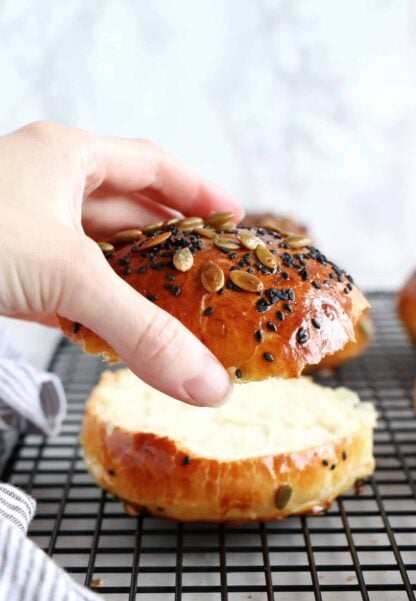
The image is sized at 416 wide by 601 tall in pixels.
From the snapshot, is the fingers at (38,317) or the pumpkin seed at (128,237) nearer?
the pumpkin seed at (128,237)

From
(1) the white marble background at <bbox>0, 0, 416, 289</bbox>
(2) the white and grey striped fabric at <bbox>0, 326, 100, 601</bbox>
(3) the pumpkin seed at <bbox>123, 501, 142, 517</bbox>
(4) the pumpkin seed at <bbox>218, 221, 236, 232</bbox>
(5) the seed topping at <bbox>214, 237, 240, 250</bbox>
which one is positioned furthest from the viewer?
(1) the white marble background at <bbox>0, 0, 416, 289</bbox>

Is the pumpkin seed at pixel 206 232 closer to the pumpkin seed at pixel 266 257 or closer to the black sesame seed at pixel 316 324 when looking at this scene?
the pumpkin seed at pixel 266 257

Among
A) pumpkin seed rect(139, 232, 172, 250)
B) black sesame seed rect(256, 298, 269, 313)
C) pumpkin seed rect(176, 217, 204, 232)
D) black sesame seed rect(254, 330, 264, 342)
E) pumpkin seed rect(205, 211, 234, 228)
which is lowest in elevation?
black sesame seed rect(254, 330, 264, 342)

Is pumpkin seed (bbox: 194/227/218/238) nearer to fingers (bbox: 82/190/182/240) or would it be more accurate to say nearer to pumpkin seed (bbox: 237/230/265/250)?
pumpkin seed (bbox: 237/230/265/250)

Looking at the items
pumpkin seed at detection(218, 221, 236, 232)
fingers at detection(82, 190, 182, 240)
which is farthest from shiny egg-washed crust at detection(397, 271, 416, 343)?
pumpkin seed at detection(218, 221, 236, 232)

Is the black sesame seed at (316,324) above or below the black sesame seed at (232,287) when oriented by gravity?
below

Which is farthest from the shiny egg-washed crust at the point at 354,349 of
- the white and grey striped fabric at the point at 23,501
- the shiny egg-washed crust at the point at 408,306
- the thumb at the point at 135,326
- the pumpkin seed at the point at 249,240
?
the thumb at the point at 135,326

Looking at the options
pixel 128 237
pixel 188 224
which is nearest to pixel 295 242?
pixel 188 224
